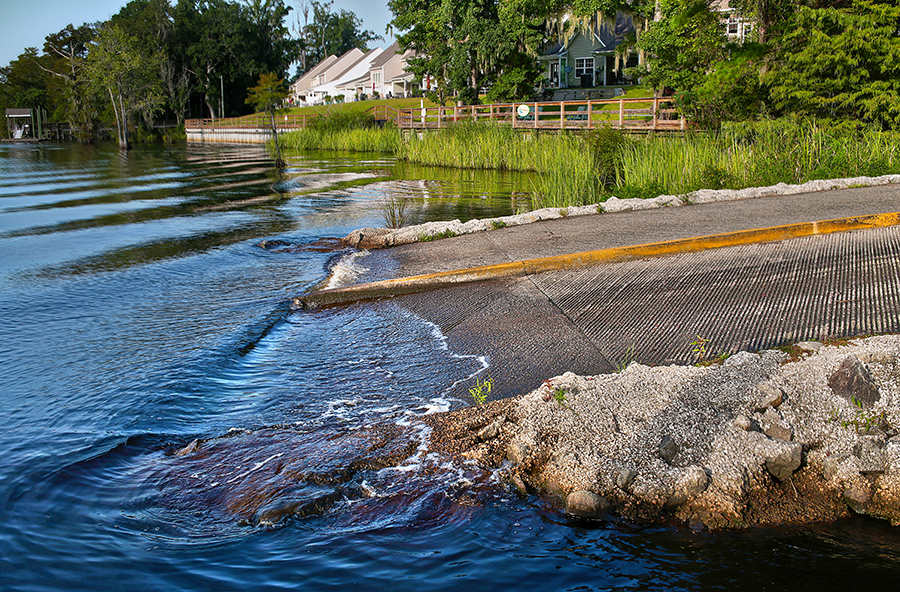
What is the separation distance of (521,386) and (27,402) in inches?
165

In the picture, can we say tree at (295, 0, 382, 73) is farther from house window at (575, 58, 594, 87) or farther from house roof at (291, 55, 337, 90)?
house window at (575, 58, 594, 87)

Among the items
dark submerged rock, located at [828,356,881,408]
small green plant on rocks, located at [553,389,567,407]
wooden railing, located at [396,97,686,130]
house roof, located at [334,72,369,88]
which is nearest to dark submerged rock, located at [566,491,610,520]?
small green plant on rocks, located at [553,389,567,407]

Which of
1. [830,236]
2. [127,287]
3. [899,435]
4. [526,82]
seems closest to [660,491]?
[899,435]

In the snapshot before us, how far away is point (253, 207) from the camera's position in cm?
1878

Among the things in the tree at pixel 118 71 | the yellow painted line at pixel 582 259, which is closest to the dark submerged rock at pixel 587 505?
the yellow painted line at pixel 582 259

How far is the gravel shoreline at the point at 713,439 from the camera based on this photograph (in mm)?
3777

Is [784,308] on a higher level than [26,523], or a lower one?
higher

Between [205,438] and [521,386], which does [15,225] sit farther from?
[521,386]

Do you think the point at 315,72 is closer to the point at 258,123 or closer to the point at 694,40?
the point at 258,123

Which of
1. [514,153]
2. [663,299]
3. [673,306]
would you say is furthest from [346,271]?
[514,153]

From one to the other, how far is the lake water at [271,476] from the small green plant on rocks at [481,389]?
23 centimetres

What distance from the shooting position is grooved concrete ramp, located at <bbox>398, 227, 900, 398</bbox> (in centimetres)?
561

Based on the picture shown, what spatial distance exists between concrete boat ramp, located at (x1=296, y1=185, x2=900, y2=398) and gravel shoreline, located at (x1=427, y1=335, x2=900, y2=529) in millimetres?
816

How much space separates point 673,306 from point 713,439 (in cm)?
266
